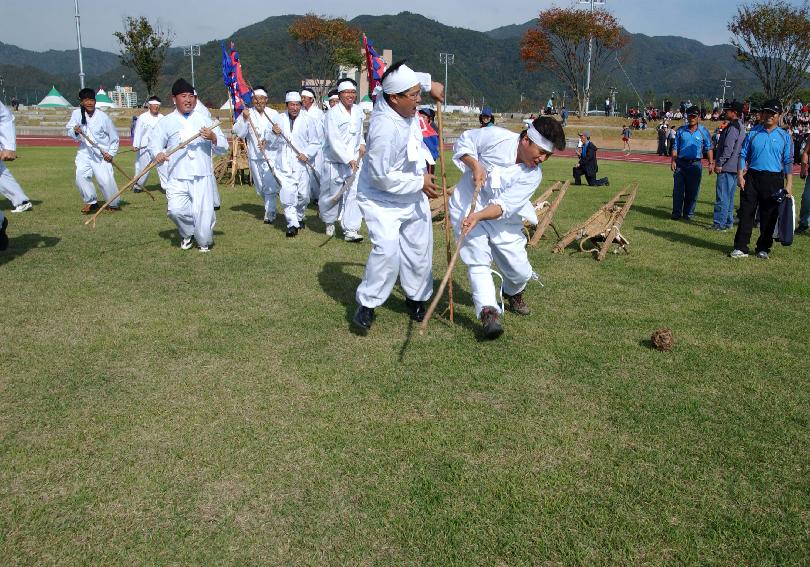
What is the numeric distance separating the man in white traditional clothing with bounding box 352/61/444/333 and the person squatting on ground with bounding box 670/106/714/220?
732 centimetres

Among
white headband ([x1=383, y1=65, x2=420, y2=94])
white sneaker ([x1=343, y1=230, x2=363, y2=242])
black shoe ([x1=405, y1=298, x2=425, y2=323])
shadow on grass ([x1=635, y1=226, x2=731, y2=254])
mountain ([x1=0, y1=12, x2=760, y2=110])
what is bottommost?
black shoe ([x1=405, y1=298, x2=425, y2=323])

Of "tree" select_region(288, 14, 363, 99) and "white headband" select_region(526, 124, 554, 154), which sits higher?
"tree" select_region(288, 14, 363, 99)

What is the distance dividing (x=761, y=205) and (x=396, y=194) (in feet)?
18.7

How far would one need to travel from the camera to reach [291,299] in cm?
604

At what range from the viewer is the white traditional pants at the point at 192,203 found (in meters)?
7.73

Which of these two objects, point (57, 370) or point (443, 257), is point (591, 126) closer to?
point (443, 257)

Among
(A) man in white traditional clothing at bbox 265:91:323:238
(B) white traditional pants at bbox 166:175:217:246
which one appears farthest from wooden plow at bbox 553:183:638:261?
(B) white traditional pants at bbox 166:175:217:246

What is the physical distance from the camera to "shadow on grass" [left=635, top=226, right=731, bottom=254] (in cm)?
888

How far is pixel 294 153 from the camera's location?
9.76 meters

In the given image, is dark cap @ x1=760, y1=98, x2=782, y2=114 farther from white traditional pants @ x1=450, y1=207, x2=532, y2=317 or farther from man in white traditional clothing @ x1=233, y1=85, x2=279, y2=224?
man in white traditional clothing @ x1=233, y1=85, x2=279, y2=224

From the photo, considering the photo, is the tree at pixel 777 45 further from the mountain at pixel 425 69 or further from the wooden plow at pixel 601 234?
the mountain at pixel 425 69

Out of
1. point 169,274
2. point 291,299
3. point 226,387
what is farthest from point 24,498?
point 169,274

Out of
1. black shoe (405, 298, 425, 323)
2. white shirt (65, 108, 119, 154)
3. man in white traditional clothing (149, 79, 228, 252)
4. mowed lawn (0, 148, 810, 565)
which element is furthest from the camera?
white shirt (65, 108, 119, 154)


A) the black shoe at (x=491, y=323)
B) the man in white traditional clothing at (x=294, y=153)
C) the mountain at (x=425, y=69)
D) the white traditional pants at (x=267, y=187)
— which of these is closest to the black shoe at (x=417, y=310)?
the black shoe at (x=491, y=323)
